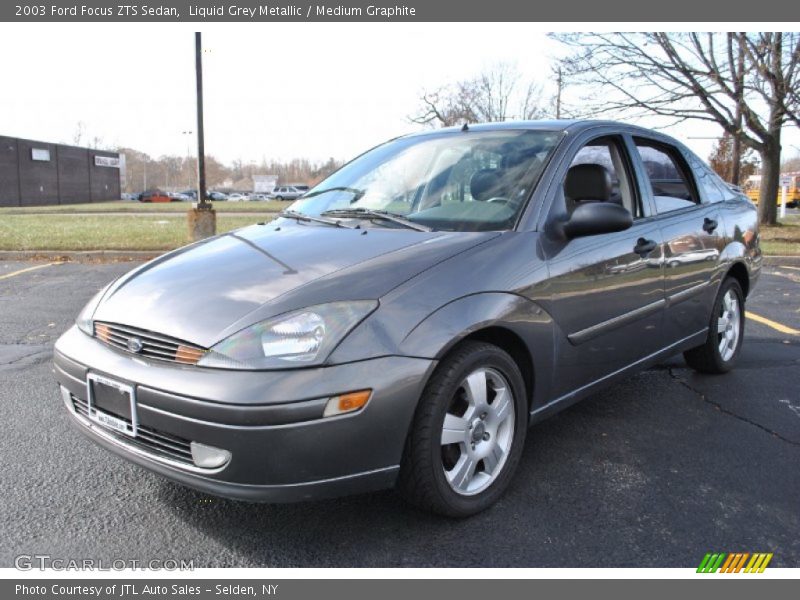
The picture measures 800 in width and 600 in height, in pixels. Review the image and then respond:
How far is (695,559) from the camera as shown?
2377 millimetres

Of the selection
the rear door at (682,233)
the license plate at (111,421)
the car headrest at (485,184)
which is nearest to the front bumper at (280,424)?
the license plate at (111,421)

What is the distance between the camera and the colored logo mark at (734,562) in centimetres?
234

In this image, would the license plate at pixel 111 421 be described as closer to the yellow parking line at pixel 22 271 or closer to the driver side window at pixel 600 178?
the driver side window at pixel 600 178

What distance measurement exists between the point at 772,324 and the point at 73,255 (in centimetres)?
991

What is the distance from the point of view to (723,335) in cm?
461

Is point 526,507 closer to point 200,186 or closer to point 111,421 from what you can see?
point 111,421

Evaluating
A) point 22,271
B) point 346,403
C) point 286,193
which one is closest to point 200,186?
point 22,271

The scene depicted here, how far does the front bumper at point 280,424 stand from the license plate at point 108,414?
0.03 metres

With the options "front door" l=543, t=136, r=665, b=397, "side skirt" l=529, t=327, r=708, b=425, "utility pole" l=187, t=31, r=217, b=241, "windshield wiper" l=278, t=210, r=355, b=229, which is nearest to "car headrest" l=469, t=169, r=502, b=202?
"front door" l=543, t=136, r=665, b=397

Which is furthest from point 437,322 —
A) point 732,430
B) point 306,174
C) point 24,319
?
point 306,174

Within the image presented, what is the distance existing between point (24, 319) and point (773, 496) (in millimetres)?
6281

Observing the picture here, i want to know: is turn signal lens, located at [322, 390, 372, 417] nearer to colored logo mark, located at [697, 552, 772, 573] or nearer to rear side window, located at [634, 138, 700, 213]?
colored logo mark, located at [697, 552, 772, 573]

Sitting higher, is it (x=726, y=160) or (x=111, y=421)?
(x=726, y=160)

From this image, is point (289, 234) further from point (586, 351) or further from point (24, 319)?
point (24, 319)
